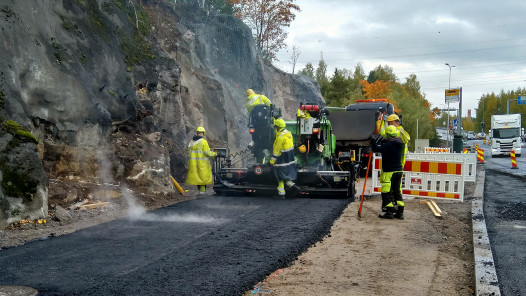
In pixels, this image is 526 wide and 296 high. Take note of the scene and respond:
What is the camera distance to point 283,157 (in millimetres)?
11953

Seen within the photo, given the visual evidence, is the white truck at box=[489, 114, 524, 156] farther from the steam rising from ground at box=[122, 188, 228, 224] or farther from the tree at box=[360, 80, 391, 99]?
the steam rising from ground at box=[122, 188, 228, 224]

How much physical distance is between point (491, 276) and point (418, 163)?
6.82 metres

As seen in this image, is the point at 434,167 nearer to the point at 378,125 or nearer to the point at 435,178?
the point at 435,178

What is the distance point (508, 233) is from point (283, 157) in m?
5.37

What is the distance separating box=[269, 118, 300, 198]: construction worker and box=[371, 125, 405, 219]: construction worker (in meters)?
2.97

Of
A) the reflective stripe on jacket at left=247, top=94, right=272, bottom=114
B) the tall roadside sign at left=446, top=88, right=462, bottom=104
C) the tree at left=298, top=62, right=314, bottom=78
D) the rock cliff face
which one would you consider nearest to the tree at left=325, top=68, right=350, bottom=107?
Result: the tree at left=298, top=62, right=314, bottom=78

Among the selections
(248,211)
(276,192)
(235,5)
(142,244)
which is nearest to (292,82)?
(235,5)

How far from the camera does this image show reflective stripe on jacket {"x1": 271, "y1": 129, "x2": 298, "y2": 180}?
11.9 m

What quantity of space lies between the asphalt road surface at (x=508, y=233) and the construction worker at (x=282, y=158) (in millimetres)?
4460

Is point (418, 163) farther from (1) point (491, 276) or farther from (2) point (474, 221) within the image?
(1) point (491, 276)

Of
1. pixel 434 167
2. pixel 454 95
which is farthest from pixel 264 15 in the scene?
pixel 434 167

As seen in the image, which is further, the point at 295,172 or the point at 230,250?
the point at 295,172

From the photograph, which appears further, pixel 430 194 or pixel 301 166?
pixel 301 166

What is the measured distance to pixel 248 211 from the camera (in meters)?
9.85
